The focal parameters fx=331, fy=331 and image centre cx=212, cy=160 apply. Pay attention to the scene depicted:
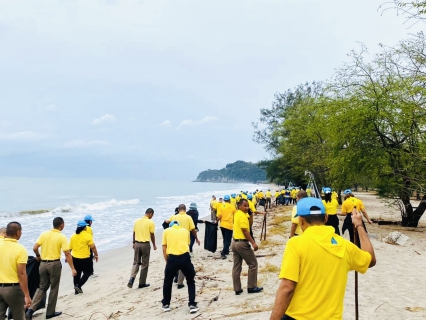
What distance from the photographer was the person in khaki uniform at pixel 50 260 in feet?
22.6

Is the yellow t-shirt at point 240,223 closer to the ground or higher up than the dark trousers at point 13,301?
higher up

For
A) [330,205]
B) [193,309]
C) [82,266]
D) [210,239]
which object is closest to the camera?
[193,309]

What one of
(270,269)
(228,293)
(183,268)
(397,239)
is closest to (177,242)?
(183,268)

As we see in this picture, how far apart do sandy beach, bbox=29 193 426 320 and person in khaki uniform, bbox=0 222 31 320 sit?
216 centimetres

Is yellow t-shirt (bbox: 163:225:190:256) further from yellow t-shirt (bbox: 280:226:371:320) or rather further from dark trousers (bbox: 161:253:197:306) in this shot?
yellow t-shirt (bbox: 280:226:371:320)

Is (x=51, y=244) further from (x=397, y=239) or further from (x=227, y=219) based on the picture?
(x=397, y=239)

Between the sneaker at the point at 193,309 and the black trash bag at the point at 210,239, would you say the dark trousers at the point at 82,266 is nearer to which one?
the sneaker at the point at 193,309

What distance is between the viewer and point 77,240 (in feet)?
27.2

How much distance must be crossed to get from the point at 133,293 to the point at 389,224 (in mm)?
14383

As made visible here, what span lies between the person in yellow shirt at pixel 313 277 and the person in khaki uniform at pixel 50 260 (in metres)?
5.72

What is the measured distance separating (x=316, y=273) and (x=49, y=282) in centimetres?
652

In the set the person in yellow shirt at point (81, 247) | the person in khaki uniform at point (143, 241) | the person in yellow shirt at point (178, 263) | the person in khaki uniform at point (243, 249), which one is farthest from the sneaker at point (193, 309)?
the person in yellow shirt at point (81, 247)

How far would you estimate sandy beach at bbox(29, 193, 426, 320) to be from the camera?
239 inches

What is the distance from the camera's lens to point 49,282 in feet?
23.2
